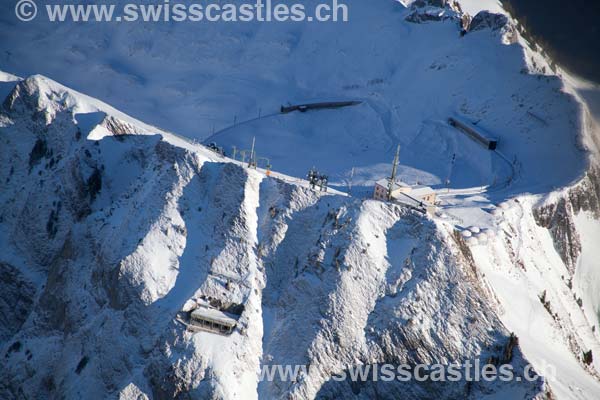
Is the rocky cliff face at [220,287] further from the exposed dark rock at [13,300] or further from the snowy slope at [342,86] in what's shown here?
the snowy slope at [342,86]

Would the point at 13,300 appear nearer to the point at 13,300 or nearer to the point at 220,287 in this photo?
the point at 13,300

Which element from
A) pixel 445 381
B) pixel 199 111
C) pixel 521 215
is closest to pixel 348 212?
pixel 445 381

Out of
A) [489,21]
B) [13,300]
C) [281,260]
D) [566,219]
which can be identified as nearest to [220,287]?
[281,260]

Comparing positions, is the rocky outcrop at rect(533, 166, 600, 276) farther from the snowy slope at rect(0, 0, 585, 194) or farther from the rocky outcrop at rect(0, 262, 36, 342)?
the rocky outcrop at rect(0, 262, 36, 342)

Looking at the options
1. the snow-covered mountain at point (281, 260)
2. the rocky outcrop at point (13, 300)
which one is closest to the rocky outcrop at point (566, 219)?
the snow-covered mountain at point (281, 260)

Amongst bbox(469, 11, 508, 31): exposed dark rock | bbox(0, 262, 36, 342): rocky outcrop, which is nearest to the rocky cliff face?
bbox(0, 262, 36, 342): rocky outcrop

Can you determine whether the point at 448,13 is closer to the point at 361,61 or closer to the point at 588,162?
the point at 361,61
